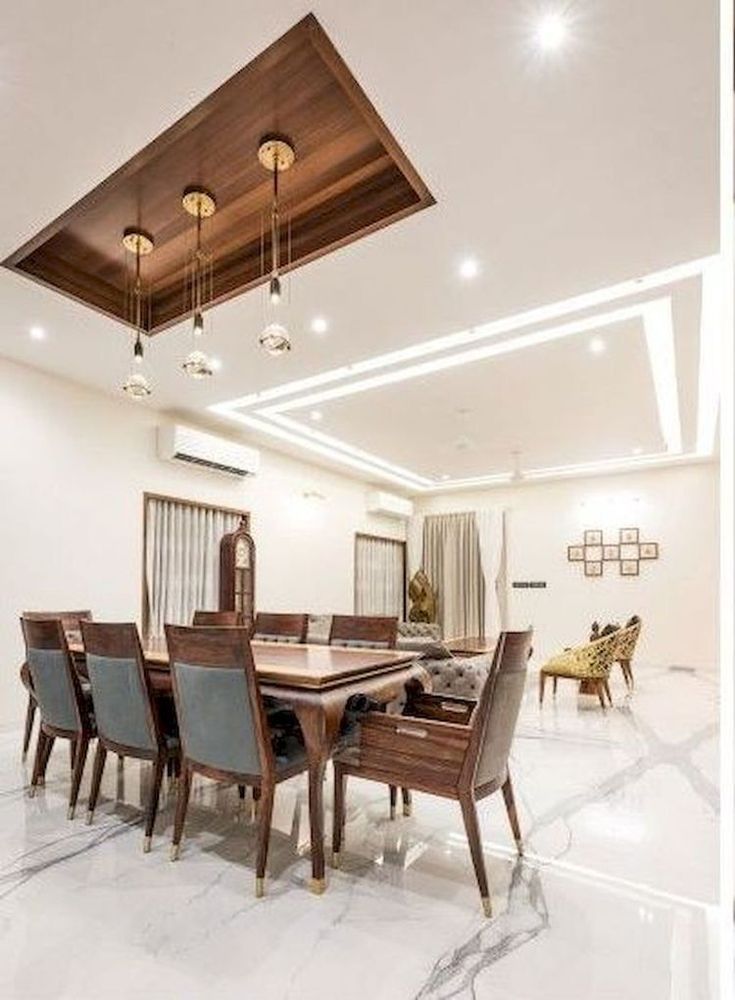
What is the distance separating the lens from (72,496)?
5.20 m

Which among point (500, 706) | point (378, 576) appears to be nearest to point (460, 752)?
point (500, 706)

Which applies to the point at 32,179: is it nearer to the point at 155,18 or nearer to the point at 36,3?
the point at 36,3

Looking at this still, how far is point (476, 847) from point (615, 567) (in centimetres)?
753

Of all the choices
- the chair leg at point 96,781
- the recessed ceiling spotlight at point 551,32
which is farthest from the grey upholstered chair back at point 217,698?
the recessed ceiling spotlight at point 551,32

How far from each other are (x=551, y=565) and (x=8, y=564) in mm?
7400

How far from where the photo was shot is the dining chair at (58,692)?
2914 mm

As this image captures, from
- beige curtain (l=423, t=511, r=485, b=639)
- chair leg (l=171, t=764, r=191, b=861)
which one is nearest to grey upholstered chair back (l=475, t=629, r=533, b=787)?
chair leg (l=171, t=764, r=191, b=861)

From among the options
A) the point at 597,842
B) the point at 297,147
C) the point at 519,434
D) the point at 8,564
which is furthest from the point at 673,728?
the point at 8,564

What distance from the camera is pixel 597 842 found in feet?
8.69

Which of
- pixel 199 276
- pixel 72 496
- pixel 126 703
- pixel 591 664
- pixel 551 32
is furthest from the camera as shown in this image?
pixel 591 664

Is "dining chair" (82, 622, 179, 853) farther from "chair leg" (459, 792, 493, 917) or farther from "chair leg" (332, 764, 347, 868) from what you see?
"chair leg" (459, 792, 493, 917)

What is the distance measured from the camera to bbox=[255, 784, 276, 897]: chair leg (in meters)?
2.16

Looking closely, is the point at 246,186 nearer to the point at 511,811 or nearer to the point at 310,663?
the point at 310,663

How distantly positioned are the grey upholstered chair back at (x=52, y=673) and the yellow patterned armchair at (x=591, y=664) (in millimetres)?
4122
